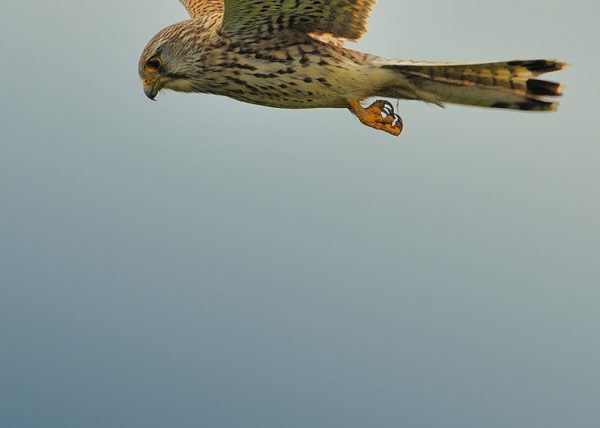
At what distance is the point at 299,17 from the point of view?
788cm

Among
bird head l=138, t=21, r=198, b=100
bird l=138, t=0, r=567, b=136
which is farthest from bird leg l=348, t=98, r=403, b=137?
bird head l=138, t=21, r=198, b=100

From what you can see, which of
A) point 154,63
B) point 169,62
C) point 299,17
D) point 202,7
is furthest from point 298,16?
point 202,7

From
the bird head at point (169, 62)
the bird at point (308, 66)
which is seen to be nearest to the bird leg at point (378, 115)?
the bird at point (308, 66)

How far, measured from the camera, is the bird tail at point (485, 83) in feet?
23.6

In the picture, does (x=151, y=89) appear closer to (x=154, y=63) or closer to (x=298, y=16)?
(x=154, y=63)

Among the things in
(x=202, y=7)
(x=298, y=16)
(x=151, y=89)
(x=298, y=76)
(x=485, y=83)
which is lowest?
(x=151, y=89)

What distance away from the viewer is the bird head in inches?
325

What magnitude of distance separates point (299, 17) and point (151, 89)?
4.80ft

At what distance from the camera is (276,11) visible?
7.81 m

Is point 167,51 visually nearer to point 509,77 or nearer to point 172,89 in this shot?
point 172,89

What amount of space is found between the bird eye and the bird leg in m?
1.69

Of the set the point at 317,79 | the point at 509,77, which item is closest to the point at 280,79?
the point at 317,79

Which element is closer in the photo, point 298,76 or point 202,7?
point 298,76

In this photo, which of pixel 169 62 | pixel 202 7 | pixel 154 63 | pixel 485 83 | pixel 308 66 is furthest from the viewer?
pixel 202 7
